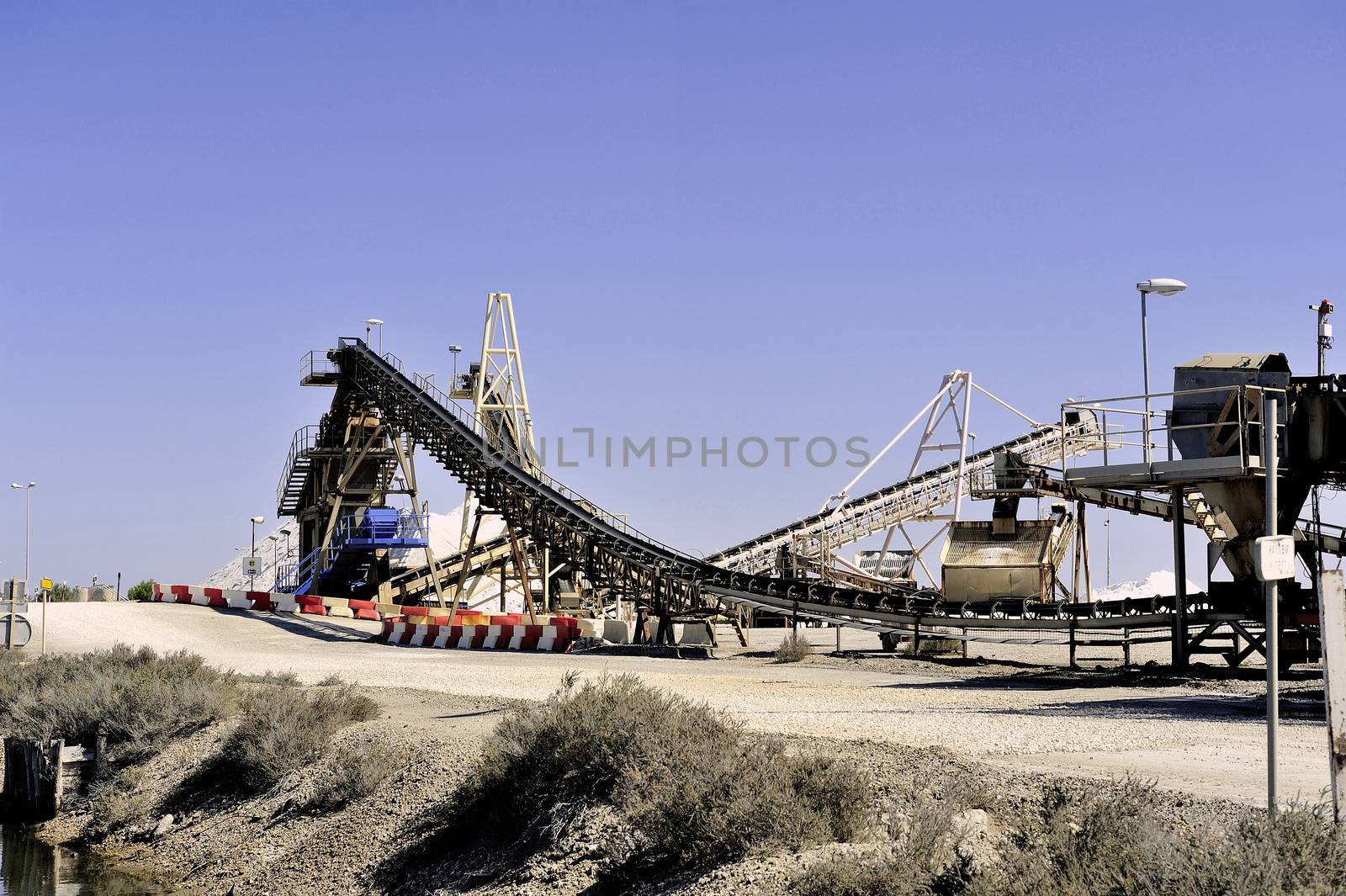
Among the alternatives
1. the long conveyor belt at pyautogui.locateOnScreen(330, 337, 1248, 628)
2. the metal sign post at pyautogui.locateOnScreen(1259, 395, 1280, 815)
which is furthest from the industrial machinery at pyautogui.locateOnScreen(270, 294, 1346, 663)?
the metal sign post at pyautogui.locateOnScreen(1259, 395, 1280, 815)

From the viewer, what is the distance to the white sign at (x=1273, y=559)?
27.2 feet

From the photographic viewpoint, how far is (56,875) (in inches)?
635

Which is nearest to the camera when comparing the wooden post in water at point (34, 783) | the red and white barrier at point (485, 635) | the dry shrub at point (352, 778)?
the dry shrub at point (352, 778)

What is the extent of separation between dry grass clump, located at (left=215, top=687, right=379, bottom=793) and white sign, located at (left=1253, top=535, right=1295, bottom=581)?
38.9ft

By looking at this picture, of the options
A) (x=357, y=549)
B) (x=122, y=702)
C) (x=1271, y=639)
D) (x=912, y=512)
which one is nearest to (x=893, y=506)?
(x=912, y=512)

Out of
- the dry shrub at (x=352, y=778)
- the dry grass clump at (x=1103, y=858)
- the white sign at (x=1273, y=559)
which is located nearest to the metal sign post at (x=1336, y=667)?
the white sign at (x=1273, y=559)

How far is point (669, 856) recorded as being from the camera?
10430 mm

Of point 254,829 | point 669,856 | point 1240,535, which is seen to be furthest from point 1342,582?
point 1240,535

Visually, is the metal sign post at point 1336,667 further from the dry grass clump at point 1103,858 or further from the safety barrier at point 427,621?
the safety barrier at point 427,621

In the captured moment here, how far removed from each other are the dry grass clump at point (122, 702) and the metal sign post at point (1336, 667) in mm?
15806

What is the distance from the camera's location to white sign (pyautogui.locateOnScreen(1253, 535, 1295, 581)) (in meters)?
8.30

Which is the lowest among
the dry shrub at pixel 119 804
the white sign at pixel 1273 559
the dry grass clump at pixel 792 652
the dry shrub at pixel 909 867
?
the dry shrub at pixel 119 804

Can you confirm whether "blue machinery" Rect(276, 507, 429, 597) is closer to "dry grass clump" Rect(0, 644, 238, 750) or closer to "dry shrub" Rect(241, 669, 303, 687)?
"dry grass clump" Rect(0, 644, 238, 750)

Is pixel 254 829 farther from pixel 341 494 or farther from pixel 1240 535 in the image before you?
pixel 341 494
